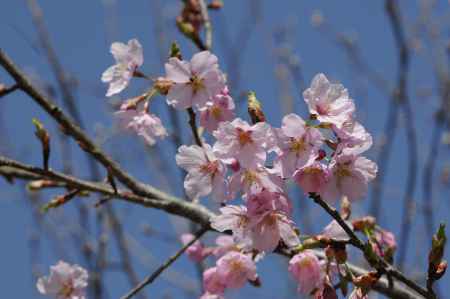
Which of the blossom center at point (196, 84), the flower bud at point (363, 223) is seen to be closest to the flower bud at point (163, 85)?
the blossom center at point (196, 84)

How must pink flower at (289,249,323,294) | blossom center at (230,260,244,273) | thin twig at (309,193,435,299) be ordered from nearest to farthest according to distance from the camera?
thin twig at (309,193,435,299)
pink flower at (289,249,323,294)
blossom center at (230,260,244,273)

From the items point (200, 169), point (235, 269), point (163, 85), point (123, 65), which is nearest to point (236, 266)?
point (235, 269)

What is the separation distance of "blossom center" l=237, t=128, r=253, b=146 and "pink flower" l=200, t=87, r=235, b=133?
25cm

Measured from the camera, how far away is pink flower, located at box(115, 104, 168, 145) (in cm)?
192

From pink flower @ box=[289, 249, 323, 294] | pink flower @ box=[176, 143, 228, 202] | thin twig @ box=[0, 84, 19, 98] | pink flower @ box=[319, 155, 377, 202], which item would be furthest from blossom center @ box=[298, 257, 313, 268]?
thin twig @ box=[0, 84, 19, 98]

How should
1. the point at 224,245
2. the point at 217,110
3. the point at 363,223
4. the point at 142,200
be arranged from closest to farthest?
the point at 217,110
the point at 363,223
the point at 142,200
the point at 224,245

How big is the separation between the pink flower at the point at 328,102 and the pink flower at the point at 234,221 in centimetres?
29

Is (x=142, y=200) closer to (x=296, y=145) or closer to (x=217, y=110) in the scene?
(x=217, y=110)

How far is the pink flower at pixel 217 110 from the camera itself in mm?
1673

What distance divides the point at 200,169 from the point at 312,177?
326mm

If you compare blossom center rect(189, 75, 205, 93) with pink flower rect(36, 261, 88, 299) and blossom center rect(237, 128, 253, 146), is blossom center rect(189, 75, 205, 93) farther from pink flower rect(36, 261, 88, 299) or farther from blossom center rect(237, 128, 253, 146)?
pink flower rect(36, 261, 88, 299)

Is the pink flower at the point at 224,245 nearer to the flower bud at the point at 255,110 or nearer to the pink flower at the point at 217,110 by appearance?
the pink flower at the point at 217,110

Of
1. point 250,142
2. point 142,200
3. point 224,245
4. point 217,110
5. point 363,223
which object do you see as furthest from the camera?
point 224,245

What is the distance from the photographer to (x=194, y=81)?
5.34 feet
